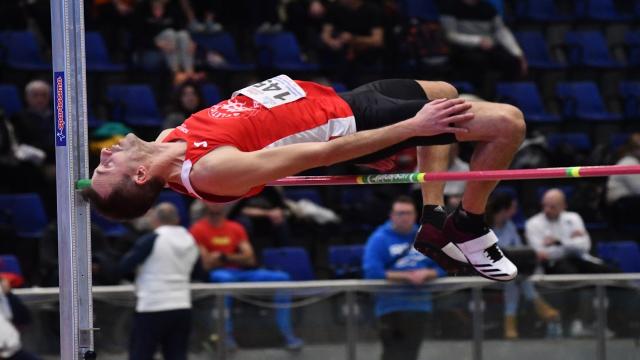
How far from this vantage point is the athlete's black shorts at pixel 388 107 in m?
5.74

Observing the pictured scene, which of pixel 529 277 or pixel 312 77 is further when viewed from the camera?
Answer: pixel 312 77

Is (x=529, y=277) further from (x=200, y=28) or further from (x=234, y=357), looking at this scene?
(x=200, y=28)

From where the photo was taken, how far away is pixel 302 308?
888cm

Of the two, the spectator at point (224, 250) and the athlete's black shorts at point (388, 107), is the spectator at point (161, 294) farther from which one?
the athlete's black shorts at point (388, 107)

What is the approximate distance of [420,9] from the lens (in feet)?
46.6

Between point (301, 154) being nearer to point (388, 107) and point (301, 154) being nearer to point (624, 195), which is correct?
point (388, 107)

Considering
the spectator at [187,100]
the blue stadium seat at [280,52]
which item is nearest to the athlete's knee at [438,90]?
the spectator at [187,100]

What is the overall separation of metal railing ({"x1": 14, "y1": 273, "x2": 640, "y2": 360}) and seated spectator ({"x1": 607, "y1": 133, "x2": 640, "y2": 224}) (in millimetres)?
2763

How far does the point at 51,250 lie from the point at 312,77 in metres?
3.87

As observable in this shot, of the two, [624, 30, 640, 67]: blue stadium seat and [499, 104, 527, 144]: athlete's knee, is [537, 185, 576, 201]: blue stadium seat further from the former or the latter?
[499, 104, 527, 144]: athlete's knee

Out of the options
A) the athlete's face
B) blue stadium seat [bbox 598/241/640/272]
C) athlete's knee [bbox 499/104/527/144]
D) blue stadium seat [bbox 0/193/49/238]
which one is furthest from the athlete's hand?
blue stadium seat [bbox 0/193/49/238]

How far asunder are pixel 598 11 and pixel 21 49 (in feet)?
21.4

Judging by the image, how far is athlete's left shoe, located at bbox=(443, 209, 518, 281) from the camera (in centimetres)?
622

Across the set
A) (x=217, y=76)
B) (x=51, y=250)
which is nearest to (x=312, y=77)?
(x=217, y=76)
